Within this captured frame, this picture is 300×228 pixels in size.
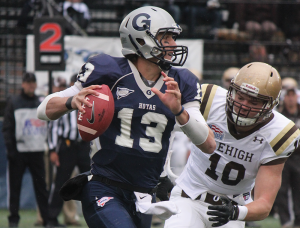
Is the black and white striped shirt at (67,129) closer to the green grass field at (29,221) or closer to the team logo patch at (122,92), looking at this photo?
the green grass field at (29,221)

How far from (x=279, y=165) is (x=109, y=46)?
6.64 metres

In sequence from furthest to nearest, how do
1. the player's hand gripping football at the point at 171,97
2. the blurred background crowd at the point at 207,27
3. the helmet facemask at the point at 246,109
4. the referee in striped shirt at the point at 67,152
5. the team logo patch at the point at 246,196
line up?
the blurred background crowd at the point at 207,27 < the referee in striped shirt at the point at 67,152 < the team logo patch at the point at 246,196 < the helmet facemask at the point at 246,109 < the player's hand gripping football at the point at 171,97

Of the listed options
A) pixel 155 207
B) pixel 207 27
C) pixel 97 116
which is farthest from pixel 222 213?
pixel 207 27

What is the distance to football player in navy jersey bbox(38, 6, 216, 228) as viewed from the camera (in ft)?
10.0

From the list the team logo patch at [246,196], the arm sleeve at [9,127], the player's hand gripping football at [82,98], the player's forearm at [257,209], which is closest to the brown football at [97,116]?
the player's hand gripping football at [82,98]

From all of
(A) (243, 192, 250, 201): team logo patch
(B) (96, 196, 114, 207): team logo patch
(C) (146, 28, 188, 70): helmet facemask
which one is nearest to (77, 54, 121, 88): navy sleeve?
(C) (146, 28, 188, 70): helmet facemask

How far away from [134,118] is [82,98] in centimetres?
37

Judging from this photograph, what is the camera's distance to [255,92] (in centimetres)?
353

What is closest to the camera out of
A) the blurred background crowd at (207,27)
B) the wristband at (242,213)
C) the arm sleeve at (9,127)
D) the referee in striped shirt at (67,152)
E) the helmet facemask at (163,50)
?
the helmet facemask at (163,50)

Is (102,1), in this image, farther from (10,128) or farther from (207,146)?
(207,146)

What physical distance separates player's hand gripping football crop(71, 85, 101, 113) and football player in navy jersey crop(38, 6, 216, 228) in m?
0.05

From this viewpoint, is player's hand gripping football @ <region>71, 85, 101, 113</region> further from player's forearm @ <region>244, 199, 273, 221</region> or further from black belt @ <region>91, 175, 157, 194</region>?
player's forearm @ <region>244, 199, 273, 221</region>

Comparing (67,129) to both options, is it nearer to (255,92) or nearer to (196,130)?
(255,92)

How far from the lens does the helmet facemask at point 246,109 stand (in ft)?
11.5
